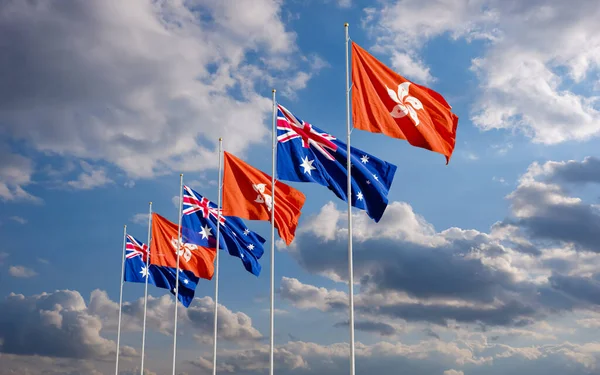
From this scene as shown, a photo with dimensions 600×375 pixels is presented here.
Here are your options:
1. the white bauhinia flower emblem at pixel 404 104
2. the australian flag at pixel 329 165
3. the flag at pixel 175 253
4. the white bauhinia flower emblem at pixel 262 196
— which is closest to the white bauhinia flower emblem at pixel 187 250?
the flag at pixel 175 253

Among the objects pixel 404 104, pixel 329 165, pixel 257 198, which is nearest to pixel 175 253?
pixel 257 198

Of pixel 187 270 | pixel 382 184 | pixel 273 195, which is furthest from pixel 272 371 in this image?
pixel 187 270

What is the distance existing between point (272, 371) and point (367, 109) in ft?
48.8

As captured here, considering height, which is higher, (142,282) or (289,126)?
(289,126)

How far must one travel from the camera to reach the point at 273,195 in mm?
34250

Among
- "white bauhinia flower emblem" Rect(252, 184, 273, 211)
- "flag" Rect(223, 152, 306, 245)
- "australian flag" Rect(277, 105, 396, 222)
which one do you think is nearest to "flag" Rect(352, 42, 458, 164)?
"australian flag" Rect(277, 105, 396, 222)

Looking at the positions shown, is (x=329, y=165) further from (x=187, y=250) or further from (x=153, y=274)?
(x=153, y=274)

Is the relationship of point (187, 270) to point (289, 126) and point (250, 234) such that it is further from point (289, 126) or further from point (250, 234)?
point (289, 126)

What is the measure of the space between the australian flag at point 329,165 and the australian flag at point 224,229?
1254cm

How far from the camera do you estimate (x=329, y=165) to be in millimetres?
32438

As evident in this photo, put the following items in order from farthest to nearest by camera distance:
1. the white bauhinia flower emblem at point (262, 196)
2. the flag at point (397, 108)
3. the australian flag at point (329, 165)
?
the white bauhinia flower emblem at point (262, 196), the australian flag at point (329, 165), the flag at point (397, 108)

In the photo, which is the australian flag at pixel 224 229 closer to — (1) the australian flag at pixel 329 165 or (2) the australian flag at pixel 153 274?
(2) the australian flag at pixel 153 274

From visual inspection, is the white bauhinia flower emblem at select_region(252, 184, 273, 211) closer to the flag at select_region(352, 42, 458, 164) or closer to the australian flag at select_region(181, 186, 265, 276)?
the australian flag at select_region(181, 186, 265, 276)

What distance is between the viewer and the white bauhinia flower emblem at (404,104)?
28.1m
